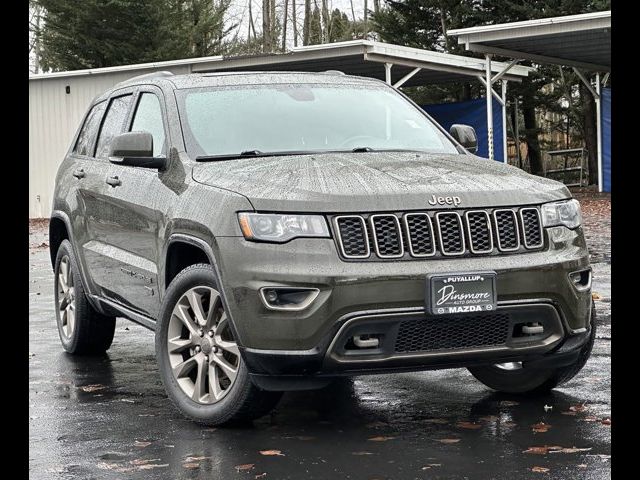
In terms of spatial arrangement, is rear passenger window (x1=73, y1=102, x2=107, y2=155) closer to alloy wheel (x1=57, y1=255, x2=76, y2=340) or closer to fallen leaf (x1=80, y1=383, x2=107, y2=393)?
alloy wheel (x1=57, y1=255, x2=76, y2=340)

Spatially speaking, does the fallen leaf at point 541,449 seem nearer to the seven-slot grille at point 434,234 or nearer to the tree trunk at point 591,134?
the seven-slot grille at point 434,234

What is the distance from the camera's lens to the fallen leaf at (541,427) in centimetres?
578

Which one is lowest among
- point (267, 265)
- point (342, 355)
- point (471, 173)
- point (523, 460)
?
point (523, 460)

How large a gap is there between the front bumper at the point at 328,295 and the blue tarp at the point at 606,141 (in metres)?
26.7

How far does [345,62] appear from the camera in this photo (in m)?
29.2

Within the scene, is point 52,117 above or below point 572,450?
above

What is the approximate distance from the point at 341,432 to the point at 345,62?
24.0 metres

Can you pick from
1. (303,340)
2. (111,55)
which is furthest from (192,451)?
(111,55)

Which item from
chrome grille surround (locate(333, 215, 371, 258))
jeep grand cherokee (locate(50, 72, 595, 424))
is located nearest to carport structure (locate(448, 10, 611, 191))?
jeep grand cherokee (locate(50, 72, 595, 424))

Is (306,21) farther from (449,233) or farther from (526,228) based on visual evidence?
(449,233)

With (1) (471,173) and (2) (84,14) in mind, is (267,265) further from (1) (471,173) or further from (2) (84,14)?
(2) (84,14)

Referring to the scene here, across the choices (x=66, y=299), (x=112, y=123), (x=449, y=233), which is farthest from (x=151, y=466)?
(x=66, y=299)

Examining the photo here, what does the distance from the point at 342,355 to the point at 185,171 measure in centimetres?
154

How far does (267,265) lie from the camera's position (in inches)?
214
